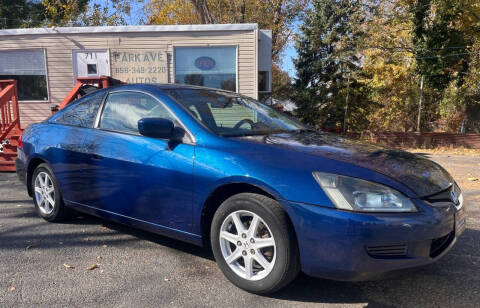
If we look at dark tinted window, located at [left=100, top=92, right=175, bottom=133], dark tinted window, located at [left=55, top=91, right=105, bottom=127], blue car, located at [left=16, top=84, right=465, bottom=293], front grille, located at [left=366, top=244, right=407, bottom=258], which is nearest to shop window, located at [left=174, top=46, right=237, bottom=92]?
dark tinted window, located at [left=55, top=91, right=105, bottom=127]

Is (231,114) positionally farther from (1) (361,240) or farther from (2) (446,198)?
(2) (446,198)

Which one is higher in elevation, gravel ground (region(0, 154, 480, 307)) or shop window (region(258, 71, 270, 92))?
shop window (region(258, 71, 270, 92))

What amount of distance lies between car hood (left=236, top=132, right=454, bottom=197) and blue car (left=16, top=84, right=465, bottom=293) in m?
0.01

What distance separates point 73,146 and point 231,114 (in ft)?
5.37

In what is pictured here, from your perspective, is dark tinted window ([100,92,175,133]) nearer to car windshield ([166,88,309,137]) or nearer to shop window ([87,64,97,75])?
car windshield ([166,88,309,137])

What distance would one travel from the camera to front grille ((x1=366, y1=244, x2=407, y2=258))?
7.59 ft

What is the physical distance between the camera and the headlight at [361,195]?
235 centimetres

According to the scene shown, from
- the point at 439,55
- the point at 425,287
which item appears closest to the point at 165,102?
the point at 425,287

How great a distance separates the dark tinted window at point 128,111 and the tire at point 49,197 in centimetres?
100

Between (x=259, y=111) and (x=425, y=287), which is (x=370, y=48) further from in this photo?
(x=425, y=287)

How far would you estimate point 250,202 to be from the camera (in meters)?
2.62

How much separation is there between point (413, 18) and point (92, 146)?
16120 mm

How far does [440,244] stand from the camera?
2570mm

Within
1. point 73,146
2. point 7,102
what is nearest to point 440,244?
point 73,146
